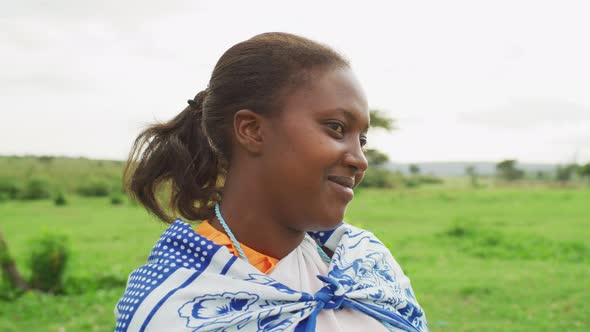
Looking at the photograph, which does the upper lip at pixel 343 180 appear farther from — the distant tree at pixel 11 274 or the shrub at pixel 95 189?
the shrub at pixel 95 189

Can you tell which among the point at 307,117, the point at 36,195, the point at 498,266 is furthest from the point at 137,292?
the point at 36,195

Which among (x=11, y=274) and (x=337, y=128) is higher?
(x=337, y=128)

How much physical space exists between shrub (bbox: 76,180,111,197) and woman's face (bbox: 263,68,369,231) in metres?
24.0

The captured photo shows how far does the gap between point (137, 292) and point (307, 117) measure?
26.8 inches

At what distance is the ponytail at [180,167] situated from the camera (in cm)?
201

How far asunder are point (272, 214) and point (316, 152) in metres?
0.25

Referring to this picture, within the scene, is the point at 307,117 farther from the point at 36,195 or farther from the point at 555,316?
the point at 36,195

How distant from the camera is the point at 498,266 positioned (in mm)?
9078

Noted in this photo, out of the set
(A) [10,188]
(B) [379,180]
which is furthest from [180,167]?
(B) [379,180]

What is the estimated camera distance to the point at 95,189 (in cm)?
2466

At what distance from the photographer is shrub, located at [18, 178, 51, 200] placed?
2297 cm

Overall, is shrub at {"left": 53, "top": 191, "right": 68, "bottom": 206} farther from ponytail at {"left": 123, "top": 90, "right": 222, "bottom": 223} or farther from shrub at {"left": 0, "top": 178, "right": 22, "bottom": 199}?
ponytail at {"left": 123, "top": 90, "right": 222, "bottom": 223}

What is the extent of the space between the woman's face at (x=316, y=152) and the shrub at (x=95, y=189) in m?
24.0

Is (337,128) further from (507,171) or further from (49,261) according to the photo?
(507,171)
